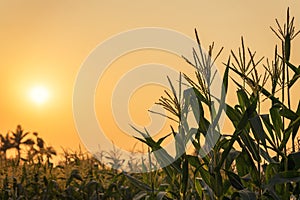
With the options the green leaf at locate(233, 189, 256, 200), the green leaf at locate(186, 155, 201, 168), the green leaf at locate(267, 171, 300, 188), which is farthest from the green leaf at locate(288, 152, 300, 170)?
the green leaf at locate(186, 155, 201, 168)

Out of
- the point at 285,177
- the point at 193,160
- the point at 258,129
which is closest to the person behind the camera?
the point at 285,177

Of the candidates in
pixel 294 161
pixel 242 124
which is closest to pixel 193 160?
pixel 242 124

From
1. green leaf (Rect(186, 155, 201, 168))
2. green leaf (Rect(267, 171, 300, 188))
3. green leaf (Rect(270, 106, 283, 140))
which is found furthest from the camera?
green leaf (Rect(186, 155, 201, 168))

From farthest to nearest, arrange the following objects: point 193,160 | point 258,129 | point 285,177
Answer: point 193,160, point 258,129, point 285,177

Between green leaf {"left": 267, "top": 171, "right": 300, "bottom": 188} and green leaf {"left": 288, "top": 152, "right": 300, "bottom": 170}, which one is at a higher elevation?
green leaf {"left": 288, "top": 152, "right": 300, "bottom": 170}

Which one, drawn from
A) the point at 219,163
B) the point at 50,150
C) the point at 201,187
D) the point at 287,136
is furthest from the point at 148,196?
the point at 50,150

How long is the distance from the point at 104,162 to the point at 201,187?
523cm

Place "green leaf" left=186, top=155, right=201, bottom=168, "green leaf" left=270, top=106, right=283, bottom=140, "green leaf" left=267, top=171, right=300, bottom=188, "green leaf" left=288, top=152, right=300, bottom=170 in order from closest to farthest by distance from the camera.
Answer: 1. "green leaf" left=267, top=171, right=300, bottom=188
2. "green leaf" left=288, top=152, right=300, bottom=170
3. "green leaf" left=270, top=106, right=283, bottom=140
4. "green leaf" left=186, top=155, right=201, bottom=168

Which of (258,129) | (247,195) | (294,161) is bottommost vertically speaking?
(247,195)

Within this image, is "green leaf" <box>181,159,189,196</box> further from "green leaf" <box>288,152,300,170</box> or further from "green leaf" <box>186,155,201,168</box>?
"green leaf" <box>288,152,300,170</box>

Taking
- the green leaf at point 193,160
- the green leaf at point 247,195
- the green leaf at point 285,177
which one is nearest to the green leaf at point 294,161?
the green leaf at point 285,177

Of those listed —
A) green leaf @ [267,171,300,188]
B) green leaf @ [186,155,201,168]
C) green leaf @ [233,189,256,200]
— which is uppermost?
green leaf @ [186,155,201,168]

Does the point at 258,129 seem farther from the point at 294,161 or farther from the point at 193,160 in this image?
the point at 193,160

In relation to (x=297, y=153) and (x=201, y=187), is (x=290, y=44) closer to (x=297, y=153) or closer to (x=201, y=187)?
(x=297, y=153)
